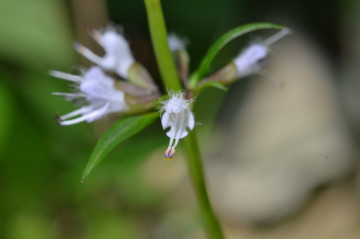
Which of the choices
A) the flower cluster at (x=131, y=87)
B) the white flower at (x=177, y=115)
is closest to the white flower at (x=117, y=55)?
the flower cluster at (x=131, y=87)

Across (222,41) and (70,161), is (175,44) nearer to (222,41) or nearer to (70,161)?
(222,41)

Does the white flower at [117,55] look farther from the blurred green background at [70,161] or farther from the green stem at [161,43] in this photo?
the blurred green background at [70,161]

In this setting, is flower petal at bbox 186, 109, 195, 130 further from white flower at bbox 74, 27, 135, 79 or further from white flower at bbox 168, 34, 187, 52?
white flower at bbox 168, 34, 187, 52

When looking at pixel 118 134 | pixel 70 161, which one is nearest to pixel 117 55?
pixel 118 134

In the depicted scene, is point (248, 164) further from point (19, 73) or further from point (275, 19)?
point (19, 73)

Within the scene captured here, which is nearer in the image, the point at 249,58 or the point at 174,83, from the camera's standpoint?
the point at 174,83

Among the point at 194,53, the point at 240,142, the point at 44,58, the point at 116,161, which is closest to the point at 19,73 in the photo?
the point at 44,58
